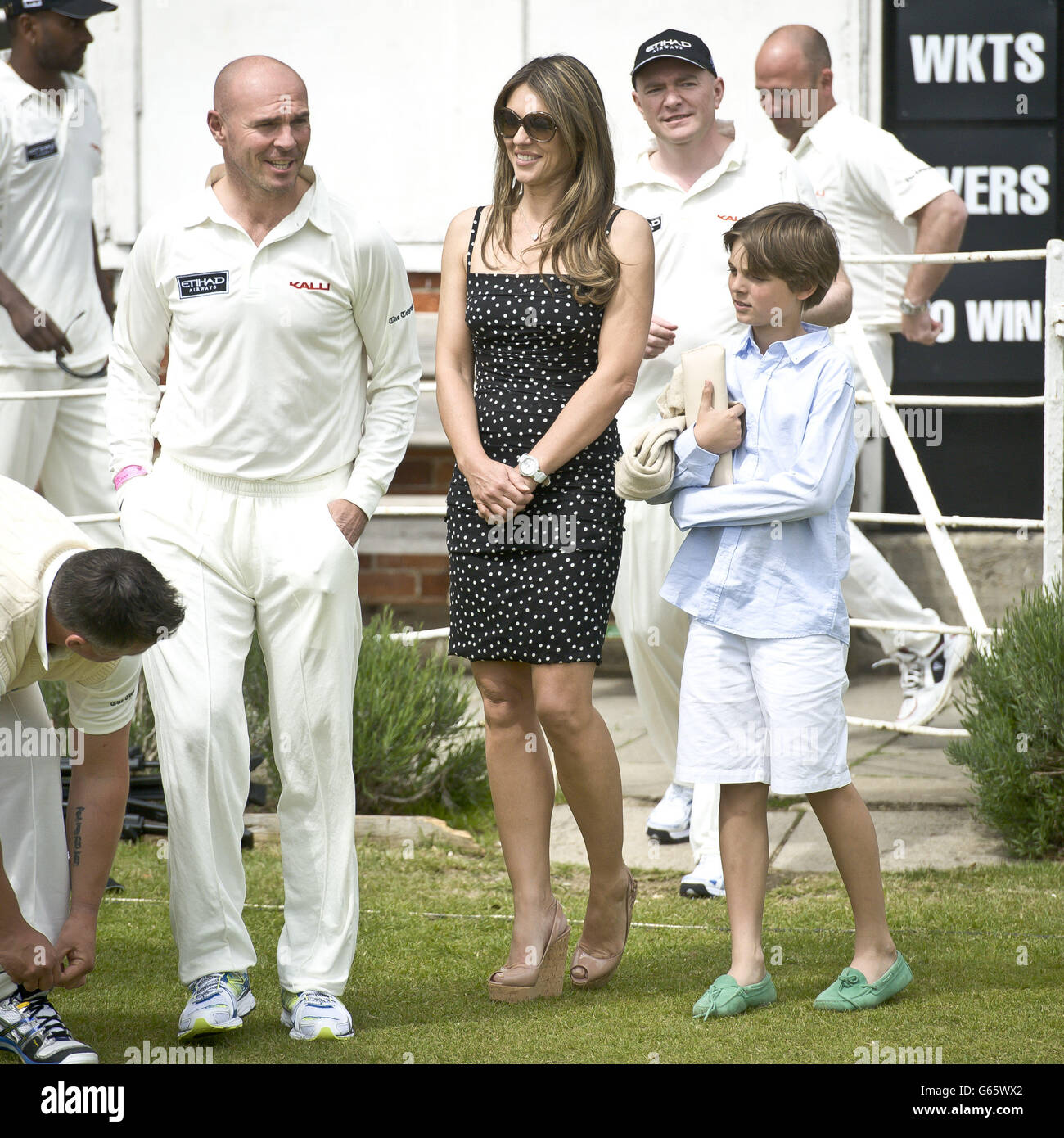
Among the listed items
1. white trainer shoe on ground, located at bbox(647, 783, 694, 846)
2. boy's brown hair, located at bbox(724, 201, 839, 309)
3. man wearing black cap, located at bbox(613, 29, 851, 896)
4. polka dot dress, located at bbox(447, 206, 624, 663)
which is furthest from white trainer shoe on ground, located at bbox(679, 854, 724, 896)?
boy's brown hair, located at bbox(724, 201, 839, 309)

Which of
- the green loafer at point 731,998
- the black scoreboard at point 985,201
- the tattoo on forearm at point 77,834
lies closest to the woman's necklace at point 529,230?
the tattoo on forearm at point 77,834

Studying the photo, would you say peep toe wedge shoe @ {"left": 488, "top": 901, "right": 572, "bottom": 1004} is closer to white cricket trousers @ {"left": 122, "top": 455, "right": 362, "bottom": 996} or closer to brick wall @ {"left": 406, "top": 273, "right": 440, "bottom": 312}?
white cricket trousers @ {"left": 122, "top": 455, "right": 362, "bottom": 996}

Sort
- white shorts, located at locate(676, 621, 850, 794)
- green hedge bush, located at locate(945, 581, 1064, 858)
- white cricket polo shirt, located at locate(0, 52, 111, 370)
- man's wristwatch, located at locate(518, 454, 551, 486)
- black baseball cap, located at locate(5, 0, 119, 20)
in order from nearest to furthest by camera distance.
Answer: white shorts, located at locate(676, 621, 850, 794) → man's wristwatch, located at locate(518, 454, 551, 486) → green hedge bush, located at locate(945, 581, 1064, 858) → black baseball cap, located at locate(5, 0, 119, 20) → white cricket polo shirt, located at locate(0, 52, 111, 370)

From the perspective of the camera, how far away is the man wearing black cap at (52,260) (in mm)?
6176

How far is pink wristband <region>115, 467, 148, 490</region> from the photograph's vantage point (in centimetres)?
368

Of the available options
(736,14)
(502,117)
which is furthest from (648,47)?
(736,14)

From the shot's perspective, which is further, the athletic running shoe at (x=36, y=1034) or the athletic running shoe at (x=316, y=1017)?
the athletic running shoe at (x=316, y=1017)

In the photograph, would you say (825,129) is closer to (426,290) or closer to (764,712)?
(426,290)

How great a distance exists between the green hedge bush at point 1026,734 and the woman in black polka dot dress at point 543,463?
1684 mm

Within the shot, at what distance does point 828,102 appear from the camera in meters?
6.65

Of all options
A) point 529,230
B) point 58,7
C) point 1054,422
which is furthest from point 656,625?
point 58,7

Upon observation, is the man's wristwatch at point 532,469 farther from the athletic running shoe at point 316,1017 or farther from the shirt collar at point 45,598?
the athletic running shoe at point 316,1017

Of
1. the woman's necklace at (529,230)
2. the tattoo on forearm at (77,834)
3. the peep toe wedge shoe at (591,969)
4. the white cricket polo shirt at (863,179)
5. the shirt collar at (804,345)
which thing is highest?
the white cricket polo shirt at (863,179)

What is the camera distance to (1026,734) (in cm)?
505
